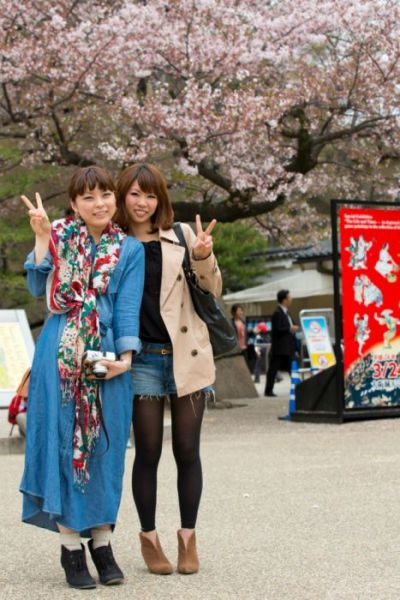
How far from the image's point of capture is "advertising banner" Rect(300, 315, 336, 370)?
1938 centimetres

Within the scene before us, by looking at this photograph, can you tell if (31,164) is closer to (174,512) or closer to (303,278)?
(174,512)

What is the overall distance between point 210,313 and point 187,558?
1051 mm

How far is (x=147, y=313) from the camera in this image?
5.45 meters

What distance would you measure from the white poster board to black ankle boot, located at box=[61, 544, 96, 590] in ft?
27.1

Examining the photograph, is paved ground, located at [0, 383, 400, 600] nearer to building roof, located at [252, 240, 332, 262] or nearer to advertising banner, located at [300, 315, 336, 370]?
advertising banner, located at [300, 315, 336, 370]

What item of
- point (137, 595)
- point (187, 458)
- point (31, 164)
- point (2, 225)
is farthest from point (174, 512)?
point (2, 225)

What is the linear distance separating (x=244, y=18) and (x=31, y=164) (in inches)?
141

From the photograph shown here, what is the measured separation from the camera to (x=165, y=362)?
5.44 metres

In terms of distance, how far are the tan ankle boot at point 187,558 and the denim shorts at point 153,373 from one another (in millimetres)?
622

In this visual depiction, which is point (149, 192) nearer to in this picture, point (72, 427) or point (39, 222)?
point (39, 222)

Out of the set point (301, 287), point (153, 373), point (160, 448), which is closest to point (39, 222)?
point (153, 373)

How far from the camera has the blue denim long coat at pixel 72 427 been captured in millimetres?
5086

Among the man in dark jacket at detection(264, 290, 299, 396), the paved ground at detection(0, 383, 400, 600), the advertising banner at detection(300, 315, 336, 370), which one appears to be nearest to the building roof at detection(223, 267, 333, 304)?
the man in dark jacket at detection(264, 290, 299, 396)

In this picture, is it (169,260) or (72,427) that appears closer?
(72,427)
